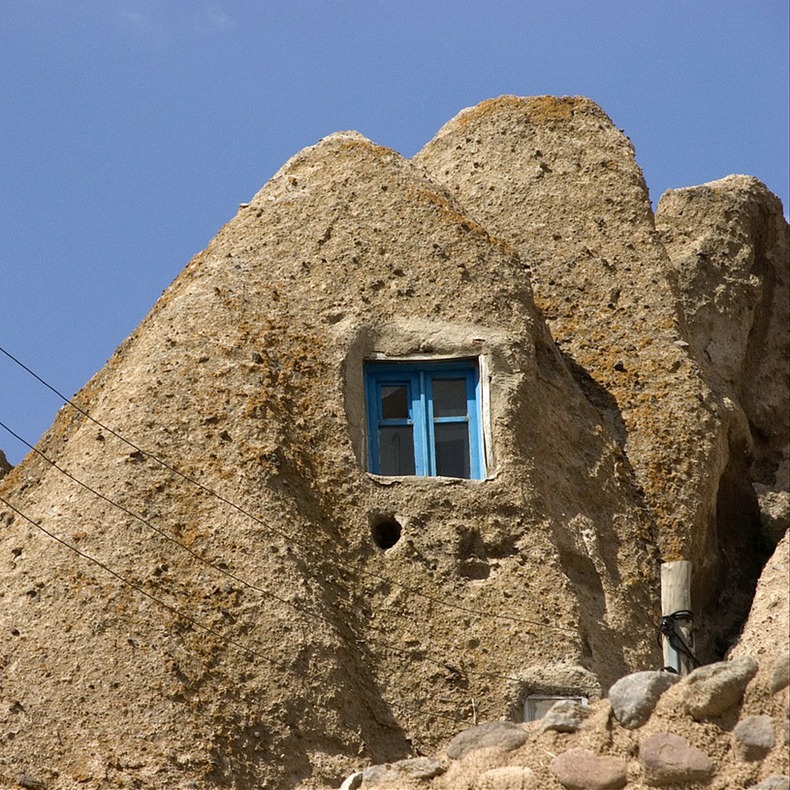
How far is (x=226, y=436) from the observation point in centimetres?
1652

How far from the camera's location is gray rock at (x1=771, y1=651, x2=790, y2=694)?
1157 centimetres

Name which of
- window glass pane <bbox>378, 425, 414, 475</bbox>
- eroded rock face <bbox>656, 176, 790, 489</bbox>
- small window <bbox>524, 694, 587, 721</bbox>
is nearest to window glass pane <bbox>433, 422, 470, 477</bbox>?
window glass pane <bbox>378, 425, 414, 475</bbox>

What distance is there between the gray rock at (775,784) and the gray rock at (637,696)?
93 cm

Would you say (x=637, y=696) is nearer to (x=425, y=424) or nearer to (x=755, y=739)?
(x=755, y=739)

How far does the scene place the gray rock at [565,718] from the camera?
481 inches

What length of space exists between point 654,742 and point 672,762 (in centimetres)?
19

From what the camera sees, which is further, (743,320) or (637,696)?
(743,320)

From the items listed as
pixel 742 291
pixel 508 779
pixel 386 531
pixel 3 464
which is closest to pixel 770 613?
pixel 386 531

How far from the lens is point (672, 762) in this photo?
11602mm

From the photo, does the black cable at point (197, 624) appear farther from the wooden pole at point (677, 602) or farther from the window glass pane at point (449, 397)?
the window glass pane at point (449, 397)

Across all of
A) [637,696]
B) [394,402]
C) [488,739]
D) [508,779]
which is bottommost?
[508,779]

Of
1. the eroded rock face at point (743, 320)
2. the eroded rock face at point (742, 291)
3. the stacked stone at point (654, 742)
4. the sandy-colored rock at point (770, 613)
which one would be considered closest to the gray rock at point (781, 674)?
the stacked stone at point (654, 742)

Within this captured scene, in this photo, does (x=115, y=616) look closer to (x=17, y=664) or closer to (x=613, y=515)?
(x=17, y=664)

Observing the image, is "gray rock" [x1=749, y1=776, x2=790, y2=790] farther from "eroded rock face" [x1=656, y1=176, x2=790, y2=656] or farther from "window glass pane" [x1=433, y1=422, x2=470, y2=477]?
"eroded rock face" [x1=656, y1=176, x2=790, y2=656]
